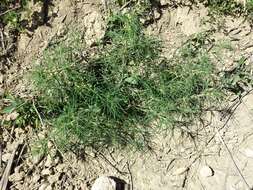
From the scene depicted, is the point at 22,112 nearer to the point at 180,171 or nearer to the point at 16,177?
the point at 16,177

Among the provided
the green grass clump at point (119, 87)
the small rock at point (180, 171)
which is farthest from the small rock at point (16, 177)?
the small rock at point (180, 171)

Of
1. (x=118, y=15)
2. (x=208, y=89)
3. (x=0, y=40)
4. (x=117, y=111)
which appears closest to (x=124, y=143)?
(x=117, y=111)

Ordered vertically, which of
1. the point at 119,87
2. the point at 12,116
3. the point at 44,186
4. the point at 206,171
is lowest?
the point at 44,186

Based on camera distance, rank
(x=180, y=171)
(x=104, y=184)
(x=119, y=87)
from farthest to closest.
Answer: (x=119, y=87), (x=180, y=171), (x=104, y=184)

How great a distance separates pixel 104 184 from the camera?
319 cm

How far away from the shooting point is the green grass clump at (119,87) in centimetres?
329

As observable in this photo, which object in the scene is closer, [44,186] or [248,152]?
[44,186]

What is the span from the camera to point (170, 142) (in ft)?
11.2

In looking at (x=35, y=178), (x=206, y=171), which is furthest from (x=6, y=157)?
(x=206, y=171)

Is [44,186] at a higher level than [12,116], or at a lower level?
lower

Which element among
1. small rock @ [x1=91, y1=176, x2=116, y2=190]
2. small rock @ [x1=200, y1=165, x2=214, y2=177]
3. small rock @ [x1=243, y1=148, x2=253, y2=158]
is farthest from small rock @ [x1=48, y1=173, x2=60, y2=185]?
small rock @ [x1=243, y1=148, x2=253, y2=158]

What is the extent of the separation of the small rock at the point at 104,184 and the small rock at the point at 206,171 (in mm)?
607

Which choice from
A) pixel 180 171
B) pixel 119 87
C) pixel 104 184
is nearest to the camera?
pixel 104 184

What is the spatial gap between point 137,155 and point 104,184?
330mm
